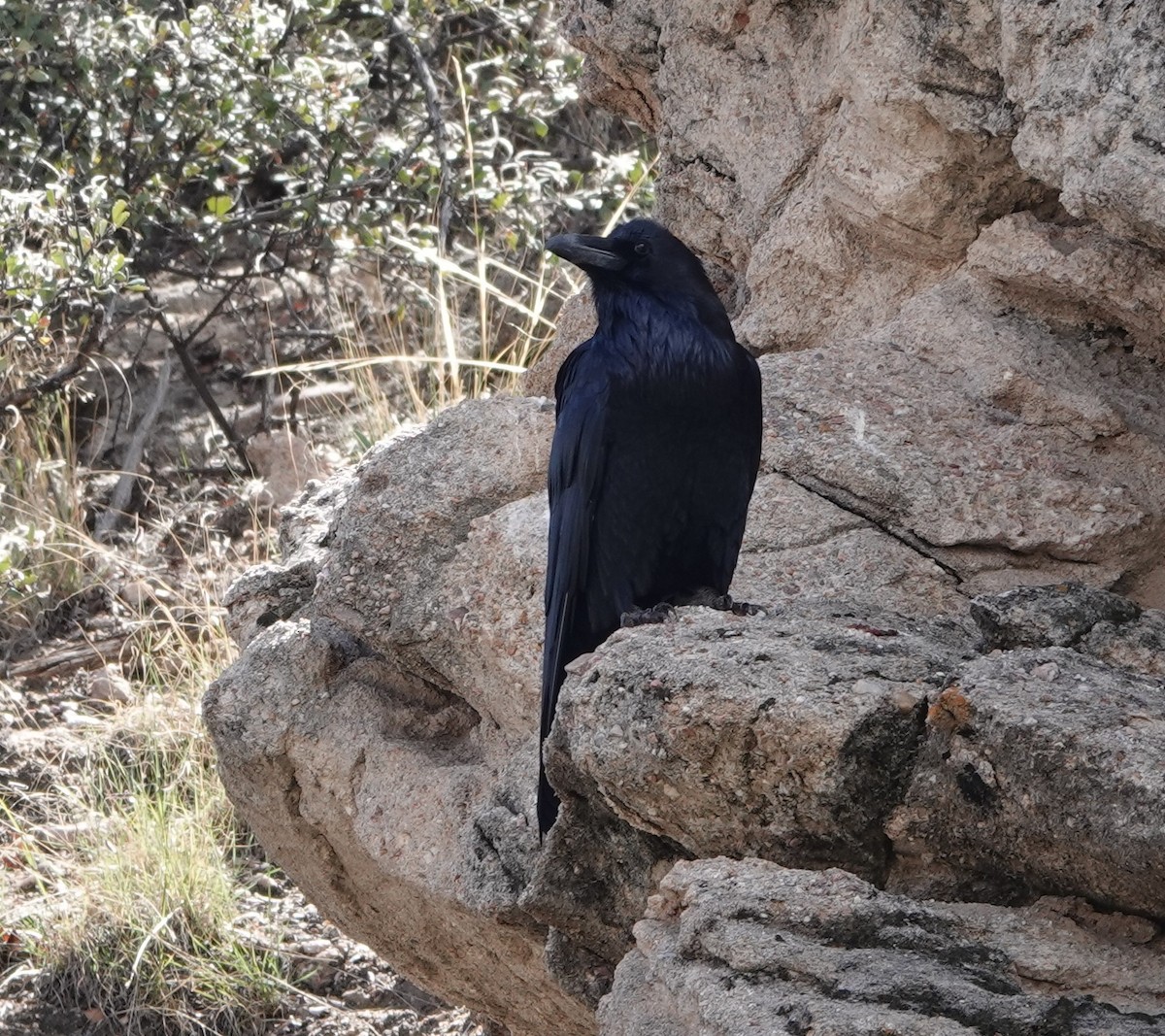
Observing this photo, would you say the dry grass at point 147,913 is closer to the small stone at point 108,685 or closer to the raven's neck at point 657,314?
the small stone at point 108,685

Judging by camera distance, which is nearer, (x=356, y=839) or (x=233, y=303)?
(x=356, y=839)

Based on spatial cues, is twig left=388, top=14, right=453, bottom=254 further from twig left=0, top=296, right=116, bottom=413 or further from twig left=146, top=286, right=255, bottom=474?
twig left=0, top=296, right=116, bottom=413

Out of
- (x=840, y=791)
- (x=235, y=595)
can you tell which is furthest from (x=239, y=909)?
(x=840, y=791)

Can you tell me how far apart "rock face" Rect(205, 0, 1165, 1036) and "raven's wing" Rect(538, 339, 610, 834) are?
0.28m

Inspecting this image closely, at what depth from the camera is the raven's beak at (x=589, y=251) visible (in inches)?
162

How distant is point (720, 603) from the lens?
371 centimetres

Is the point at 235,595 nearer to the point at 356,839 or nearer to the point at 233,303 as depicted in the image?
the point at 356,839

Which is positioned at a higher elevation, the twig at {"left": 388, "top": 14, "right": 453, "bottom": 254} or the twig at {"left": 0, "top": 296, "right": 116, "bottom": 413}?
the twig at {"left": 388, "top": 14, "right": 453, "bottom": 254}

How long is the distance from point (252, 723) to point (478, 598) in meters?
0.72

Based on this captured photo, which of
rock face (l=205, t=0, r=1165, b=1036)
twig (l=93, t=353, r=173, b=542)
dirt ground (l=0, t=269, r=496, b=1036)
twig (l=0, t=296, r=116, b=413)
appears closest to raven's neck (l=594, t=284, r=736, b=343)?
rock face (l=205, t=0, r=1165, b=1036)

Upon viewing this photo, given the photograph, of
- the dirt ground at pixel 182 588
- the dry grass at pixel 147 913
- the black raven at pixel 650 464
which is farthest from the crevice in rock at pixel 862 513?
the dry grass at pixel 147 913

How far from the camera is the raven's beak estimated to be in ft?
13.5

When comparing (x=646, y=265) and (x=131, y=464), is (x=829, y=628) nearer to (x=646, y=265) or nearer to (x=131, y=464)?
(x=646, y=265)

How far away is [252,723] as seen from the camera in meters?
4.45
